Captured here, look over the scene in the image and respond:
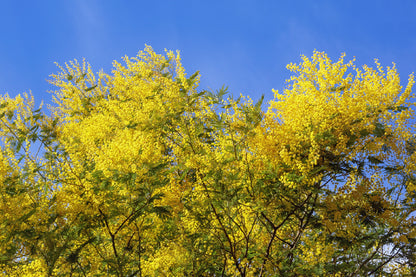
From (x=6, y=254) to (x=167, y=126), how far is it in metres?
3.92

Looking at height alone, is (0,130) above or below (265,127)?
above

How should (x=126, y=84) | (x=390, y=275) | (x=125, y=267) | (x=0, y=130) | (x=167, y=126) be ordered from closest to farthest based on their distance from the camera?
(x=125, y=267) → (x=167, y=126) → (x=390, y=275) → (x=0, y=130) → (x=126, y=84)

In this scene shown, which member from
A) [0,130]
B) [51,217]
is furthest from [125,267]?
[0,130]

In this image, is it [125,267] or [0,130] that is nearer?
[125,267]

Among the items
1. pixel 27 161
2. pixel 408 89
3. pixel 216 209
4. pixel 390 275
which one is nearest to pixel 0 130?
pixel 27 161

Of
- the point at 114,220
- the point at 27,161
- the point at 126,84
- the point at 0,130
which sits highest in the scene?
the point at 126,84

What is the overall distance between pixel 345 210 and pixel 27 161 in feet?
19.3

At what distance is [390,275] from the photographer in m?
10.4

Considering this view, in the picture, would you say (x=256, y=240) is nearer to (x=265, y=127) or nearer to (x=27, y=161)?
(x=265, y=127)

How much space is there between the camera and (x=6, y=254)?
731 centimetres

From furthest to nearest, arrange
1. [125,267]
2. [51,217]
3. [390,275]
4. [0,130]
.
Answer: [0,130], [390,275], [125,267], [51,217]

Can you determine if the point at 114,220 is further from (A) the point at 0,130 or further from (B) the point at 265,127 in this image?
(A) the point at 0,130

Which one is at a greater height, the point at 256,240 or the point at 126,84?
the point at 126,84

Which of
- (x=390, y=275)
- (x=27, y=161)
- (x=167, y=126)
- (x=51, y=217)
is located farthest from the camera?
(x=390, y=275)
